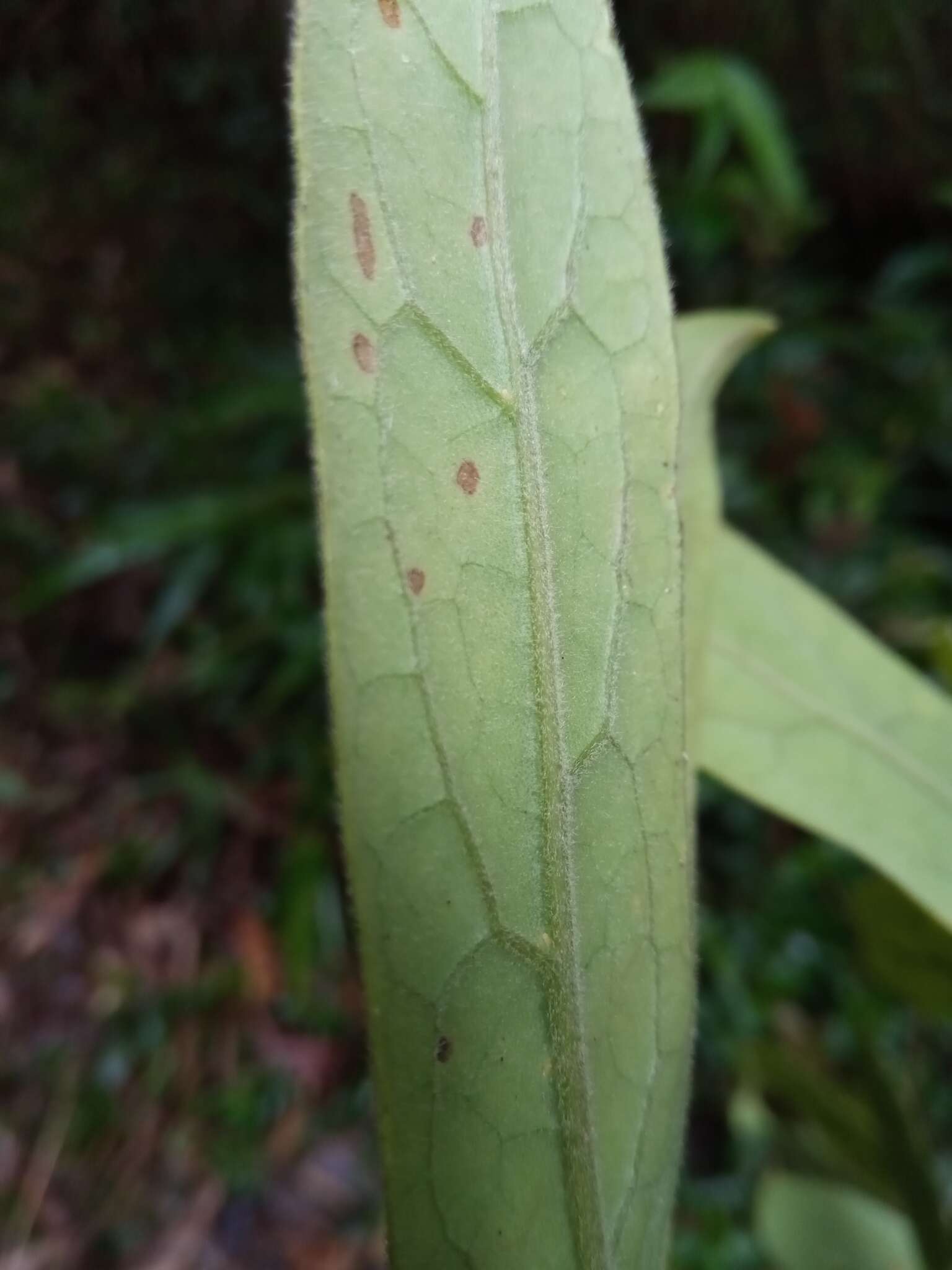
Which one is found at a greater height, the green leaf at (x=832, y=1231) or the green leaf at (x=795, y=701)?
the green leaf at (x=795, y=701)

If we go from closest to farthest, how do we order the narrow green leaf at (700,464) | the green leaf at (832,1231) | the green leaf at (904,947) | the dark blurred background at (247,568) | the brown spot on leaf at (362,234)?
1. the brown spot on leaf at (362,234)
2. the narrow green leaf at (700,464)
3. the green leaf at (904,947)
4. the green leaf at (832,1231)
5. the dark blurred background at (247,568)

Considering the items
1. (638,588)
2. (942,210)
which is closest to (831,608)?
(638,588)

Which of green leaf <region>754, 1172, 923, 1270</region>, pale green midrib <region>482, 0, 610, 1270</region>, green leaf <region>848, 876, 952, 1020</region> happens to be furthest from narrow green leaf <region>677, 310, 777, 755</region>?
green leaf <region>754, 1172, 923, 1270</region>

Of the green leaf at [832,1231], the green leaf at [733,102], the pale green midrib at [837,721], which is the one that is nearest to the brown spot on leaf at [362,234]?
the pale green midrib at [837,721]

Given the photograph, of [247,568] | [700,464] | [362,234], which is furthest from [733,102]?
[362,234]

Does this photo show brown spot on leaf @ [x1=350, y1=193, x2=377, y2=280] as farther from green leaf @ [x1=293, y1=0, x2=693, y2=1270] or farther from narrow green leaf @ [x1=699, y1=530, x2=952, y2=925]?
narrow green leaf @ [x1=699, y1=530, x2=952, y2=925]

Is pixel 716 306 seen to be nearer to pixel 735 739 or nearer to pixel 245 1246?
pixel 735 739

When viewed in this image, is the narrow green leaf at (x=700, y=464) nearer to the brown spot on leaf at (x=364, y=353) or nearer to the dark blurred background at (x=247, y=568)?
the brown spot on leaf at (x=364, y=353)
